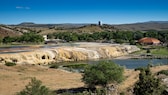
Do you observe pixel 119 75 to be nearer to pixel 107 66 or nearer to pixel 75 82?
pixel 107 66

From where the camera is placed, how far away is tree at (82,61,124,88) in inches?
1318

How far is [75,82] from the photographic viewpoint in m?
41.2

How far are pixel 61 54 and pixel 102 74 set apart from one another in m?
54.7

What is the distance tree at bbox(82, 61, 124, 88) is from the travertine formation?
130 ft

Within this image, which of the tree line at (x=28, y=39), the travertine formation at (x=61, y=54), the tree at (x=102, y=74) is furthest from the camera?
the tree line at (x=28, y=39)

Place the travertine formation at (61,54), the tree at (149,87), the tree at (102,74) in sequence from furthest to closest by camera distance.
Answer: the travertine formation at (61,54)
the tree at (102,74)
the tree at (149,87)

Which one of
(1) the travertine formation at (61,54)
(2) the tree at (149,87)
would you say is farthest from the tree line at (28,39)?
(2) the tree at (149,87)

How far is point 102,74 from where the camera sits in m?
33.7

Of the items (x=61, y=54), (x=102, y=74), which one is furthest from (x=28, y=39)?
(x=102, y=74)

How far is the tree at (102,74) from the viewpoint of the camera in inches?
1318

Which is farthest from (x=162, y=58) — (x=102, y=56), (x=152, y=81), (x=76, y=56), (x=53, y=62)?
(x=152, y=81)

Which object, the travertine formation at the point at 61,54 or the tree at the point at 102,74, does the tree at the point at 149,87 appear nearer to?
the tree at the point at 102,74

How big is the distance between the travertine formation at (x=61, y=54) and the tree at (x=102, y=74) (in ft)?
130

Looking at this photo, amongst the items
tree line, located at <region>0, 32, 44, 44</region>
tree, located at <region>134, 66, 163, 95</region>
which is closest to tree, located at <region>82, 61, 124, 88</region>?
tree, located at <region>134, 66, 163, 95</region>
